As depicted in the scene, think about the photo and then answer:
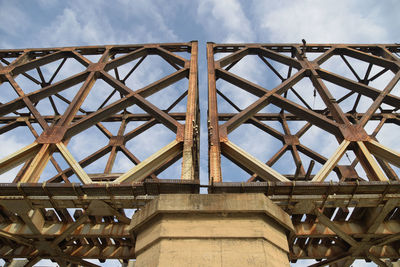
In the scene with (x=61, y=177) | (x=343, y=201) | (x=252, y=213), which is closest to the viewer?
(x=252, y=213)

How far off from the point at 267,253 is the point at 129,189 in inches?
97.1

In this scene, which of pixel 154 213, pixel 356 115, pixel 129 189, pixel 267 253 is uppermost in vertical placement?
pixel 356 115

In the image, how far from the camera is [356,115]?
42.9ft

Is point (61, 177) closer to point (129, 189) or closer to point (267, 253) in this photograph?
point (129, 189)

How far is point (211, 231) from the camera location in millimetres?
3795

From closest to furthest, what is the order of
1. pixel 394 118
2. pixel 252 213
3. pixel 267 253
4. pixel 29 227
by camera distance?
pixel 267 253, pixel 252 213, pixel 29 227, pixel 394 118

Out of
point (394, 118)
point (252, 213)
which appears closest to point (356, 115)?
point (394, 118)

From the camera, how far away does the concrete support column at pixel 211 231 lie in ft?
11.6

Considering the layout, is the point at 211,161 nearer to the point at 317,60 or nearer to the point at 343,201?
the point at 343,201

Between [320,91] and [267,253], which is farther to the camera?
[320,91]

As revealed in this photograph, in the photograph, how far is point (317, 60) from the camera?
959 cm

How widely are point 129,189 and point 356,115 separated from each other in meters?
11.8

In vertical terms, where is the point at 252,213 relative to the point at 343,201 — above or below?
below

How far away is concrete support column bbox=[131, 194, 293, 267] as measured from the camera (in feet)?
11.6
